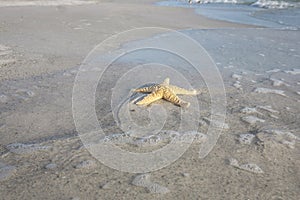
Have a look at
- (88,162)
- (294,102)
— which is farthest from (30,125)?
(294,102)

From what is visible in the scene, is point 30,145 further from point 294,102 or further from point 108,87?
→ point 294,102

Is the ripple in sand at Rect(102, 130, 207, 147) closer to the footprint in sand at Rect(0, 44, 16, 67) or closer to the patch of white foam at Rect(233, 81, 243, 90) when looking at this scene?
the patch of white foam at Rect(233, 81, 243, 90)

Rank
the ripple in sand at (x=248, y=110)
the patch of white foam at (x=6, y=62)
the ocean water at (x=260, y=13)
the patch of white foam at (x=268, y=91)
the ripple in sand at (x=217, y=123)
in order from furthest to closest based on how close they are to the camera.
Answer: the ocean water at (x=260, y=13) → the patch of white foam at (x=6, y=62) → the patch of white foam at (x=268, y=91) → the ripple in sand at (x=248, y=110) → the ripple in sand at (x=217, y=123)

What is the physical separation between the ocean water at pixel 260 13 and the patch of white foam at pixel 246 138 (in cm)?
→ 770

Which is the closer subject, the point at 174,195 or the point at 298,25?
the point at 174,195

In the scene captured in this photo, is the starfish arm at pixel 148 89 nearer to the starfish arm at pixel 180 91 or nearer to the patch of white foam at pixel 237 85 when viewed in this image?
the starfish arm at pixel 180 91

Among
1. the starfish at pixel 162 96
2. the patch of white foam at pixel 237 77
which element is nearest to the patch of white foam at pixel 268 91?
the patch of white foam at pixel 237 77

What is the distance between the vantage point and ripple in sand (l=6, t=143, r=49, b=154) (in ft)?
9.10

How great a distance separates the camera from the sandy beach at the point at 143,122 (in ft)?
7.87

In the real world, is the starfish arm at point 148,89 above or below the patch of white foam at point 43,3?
above

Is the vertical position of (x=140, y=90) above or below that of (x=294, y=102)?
above

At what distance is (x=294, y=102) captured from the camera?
409 cm

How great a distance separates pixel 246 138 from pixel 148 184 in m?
1.19

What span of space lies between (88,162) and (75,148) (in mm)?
249
